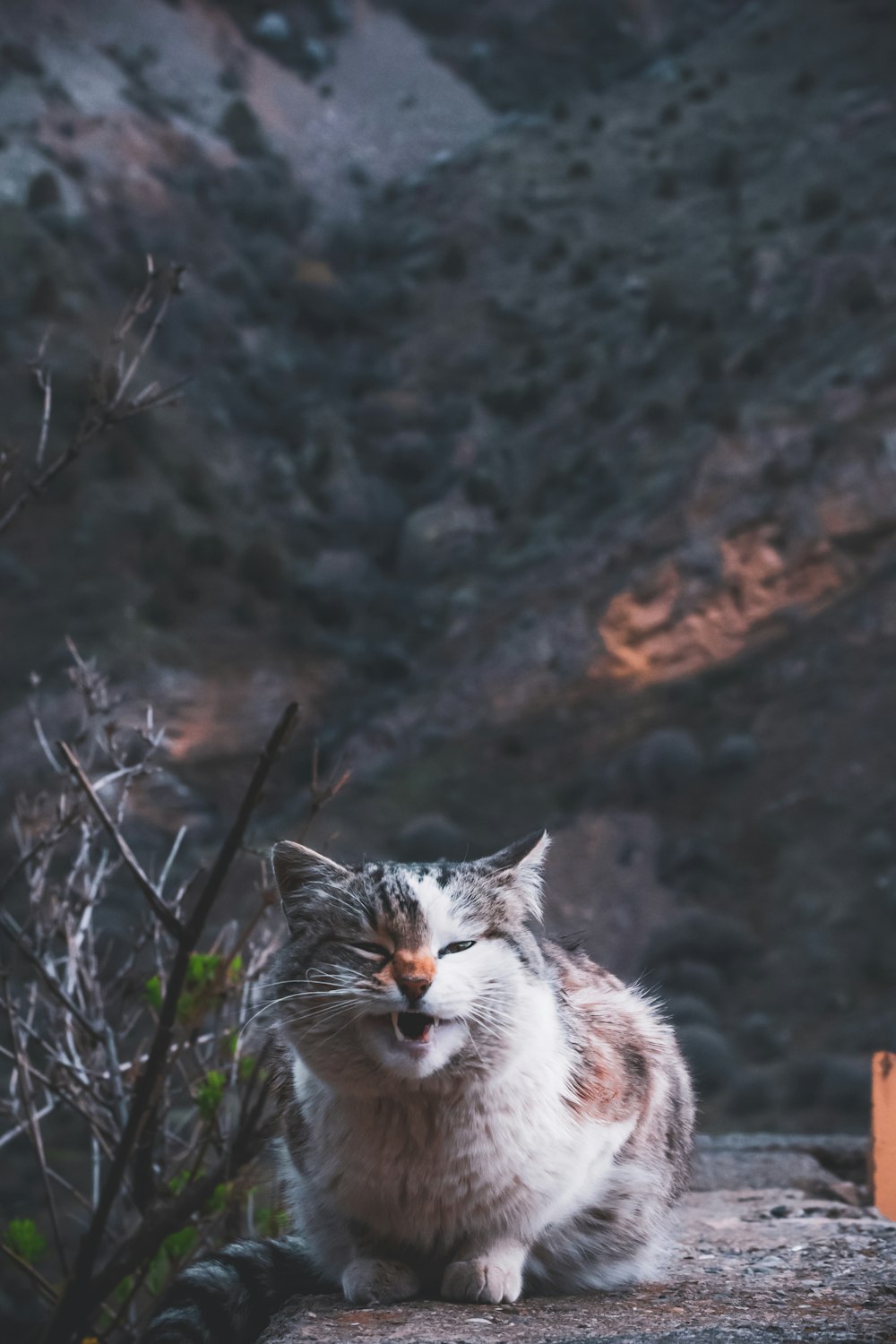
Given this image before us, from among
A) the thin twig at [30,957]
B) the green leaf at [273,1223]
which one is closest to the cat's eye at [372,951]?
the thin twig at [30,957]

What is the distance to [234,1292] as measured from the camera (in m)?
2.59

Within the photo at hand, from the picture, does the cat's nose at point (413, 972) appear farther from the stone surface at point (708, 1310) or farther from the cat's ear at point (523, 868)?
the stone surface at point (708, 1310)

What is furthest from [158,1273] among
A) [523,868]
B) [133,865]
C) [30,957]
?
[133,865]

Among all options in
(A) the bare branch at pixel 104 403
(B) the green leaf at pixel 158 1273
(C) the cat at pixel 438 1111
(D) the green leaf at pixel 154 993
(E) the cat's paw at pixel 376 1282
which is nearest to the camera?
(C) the cat at pixel 438 1111

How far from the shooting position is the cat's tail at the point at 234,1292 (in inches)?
94.7

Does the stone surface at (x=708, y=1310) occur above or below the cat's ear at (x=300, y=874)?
below

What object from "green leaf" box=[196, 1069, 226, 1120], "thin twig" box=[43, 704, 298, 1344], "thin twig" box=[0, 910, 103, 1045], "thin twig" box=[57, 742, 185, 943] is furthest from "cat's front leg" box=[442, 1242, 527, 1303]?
"thin twig" box=[0, 910, 103, 1045]

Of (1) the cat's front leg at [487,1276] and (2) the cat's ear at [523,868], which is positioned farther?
(2) the cat's ear at [523,868]

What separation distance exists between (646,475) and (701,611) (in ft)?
15.7

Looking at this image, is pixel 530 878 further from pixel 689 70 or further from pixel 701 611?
pixel 689 70

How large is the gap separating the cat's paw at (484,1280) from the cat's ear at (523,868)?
0.66 m

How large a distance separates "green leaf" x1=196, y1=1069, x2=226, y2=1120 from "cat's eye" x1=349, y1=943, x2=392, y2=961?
0.88 metres

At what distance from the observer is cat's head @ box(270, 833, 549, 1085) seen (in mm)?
2273

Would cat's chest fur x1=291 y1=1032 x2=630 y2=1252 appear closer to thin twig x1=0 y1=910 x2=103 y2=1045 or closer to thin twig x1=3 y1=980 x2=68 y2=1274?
thin twig x1=0 y1=910 x2=103 y2=1045
